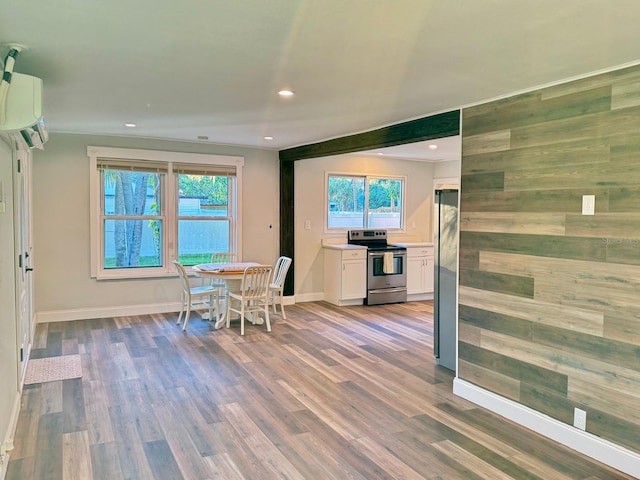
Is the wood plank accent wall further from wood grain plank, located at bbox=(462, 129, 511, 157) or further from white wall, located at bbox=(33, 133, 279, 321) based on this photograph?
white wall, located at bbox=(33, 133, 279, 321)

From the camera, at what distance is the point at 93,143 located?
5891 mm

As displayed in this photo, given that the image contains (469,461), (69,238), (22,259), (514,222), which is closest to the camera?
(469,461)

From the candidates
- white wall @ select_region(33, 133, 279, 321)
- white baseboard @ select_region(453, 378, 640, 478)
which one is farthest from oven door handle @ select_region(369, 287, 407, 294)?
white baseboard @ select_region(453, 378, 640, 478)

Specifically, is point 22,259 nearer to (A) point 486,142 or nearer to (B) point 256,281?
(B) point 256,281

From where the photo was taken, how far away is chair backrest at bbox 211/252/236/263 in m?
6.62

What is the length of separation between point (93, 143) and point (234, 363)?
3471mm

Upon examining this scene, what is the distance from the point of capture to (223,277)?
5.55 metres

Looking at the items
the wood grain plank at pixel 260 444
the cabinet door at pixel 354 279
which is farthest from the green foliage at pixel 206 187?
the wood grain plank at pixel 260 444

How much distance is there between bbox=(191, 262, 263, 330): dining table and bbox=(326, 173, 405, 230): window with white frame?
213 centimetres

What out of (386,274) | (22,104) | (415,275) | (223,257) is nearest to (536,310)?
(22,104)

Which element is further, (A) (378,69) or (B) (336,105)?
(B) (336,105)

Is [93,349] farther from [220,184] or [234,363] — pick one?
[220,184]

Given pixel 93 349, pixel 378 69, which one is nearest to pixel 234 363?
pixel 93 349

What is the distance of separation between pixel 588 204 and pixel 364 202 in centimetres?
516
